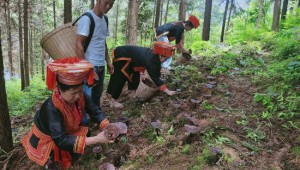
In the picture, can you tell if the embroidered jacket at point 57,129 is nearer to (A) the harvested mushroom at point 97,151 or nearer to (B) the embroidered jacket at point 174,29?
(A) the harvested mushroom at point 97,151

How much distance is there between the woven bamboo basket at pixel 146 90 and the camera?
18.6 ft

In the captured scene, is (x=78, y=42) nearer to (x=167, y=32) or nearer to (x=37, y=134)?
(x=37, y=134)

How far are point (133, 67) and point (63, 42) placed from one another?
5.70 feet

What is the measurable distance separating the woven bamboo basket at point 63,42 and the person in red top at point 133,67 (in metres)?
1.38

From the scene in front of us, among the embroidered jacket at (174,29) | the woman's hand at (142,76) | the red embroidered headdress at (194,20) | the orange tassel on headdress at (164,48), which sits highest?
the red embroidered headdress at (194,20)

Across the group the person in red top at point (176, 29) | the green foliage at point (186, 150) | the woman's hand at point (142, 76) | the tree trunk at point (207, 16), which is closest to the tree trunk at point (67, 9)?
the person in red top at point (176, 29)

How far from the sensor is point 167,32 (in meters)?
7.44

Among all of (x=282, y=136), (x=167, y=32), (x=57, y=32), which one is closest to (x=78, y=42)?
(x=57, y=32)

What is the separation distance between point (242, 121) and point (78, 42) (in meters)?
2.76

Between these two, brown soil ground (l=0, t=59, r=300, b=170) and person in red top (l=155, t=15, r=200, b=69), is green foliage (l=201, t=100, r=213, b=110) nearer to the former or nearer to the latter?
brown soil ground (l=0, t=59, r=300, b=170)

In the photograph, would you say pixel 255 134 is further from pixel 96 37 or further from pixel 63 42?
pixel 63 42

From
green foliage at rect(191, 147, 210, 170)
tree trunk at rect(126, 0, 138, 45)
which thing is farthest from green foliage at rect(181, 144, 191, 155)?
tree trunk at rect(126, 0, 138, 45)

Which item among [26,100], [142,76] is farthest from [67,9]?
[142,76]

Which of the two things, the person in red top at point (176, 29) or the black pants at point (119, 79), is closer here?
the black pants at point (119, 79)
